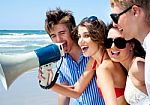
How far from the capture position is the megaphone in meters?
1.89

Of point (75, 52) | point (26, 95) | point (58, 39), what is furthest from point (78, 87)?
point (26, 95)

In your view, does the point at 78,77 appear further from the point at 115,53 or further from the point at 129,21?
the point at 129,21

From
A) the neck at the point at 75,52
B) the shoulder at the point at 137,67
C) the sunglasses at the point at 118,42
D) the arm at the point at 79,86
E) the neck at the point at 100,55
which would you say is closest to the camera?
the shoulder at the point at 137,67

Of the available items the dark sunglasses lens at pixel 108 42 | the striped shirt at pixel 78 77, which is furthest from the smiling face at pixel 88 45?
the striped shirt at pixel 78 77

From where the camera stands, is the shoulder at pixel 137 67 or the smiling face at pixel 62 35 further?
the smiling face at pixel 62 35

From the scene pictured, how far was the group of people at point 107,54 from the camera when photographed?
5.58 feet

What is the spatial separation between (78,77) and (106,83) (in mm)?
702

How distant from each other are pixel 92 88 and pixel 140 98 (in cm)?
74

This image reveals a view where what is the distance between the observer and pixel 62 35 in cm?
289

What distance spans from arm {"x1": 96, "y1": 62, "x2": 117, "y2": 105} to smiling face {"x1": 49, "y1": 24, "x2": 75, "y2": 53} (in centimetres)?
49

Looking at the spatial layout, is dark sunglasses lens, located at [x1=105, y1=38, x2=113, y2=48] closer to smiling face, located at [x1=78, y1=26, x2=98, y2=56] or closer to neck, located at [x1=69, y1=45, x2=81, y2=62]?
smiling face, located at [x1=78, y1=26, x2=98, y2=56]

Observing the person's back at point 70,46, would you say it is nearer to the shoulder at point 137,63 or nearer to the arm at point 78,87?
the arm at point 78,87

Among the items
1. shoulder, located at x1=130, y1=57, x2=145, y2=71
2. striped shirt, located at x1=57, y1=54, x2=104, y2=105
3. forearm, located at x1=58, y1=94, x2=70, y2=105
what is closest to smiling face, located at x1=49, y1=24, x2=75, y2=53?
striped shirt, located at x1=57, y1=54, x2=104, y2=105

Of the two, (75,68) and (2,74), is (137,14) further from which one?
(75,68)
